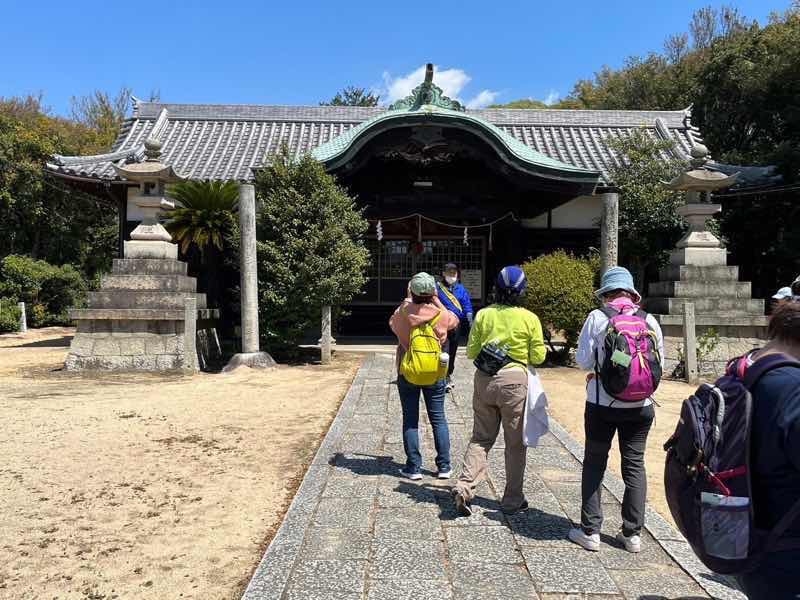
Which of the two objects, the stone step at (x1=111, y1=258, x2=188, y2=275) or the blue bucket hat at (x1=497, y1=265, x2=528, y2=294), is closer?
the blue bucket hat at (x1=497, y1=265, x2=528, y2=294)

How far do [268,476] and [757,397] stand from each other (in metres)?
3.60

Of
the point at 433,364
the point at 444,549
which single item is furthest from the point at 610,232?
the point at 444,549

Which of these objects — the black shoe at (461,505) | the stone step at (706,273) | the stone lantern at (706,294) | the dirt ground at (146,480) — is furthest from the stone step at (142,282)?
the stone step at (706,273)

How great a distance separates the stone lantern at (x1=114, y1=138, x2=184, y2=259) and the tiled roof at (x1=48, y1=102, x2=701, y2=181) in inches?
161

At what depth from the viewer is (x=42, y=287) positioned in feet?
57.4

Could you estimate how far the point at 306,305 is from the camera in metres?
9.95

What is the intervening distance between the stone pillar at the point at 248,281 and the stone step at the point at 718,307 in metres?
6.88

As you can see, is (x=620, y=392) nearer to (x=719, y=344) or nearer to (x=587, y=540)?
(x=587, y=540)

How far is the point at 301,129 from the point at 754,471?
49.8ft

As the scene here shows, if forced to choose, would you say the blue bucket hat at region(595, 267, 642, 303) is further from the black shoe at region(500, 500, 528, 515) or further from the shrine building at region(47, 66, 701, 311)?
the shrine building at region(47, 66, 701, 311)

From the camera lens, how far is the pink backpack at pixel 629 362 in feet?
9.34

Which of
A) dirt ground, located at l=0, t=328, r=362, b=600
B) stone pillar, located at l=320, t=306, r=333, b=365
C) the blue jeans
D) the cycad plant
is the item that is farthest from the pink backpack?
the cycad plant

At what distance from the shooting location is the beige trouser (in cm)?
340

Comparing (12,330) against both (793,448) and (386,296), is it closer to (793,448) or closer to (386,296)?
(386,296)
